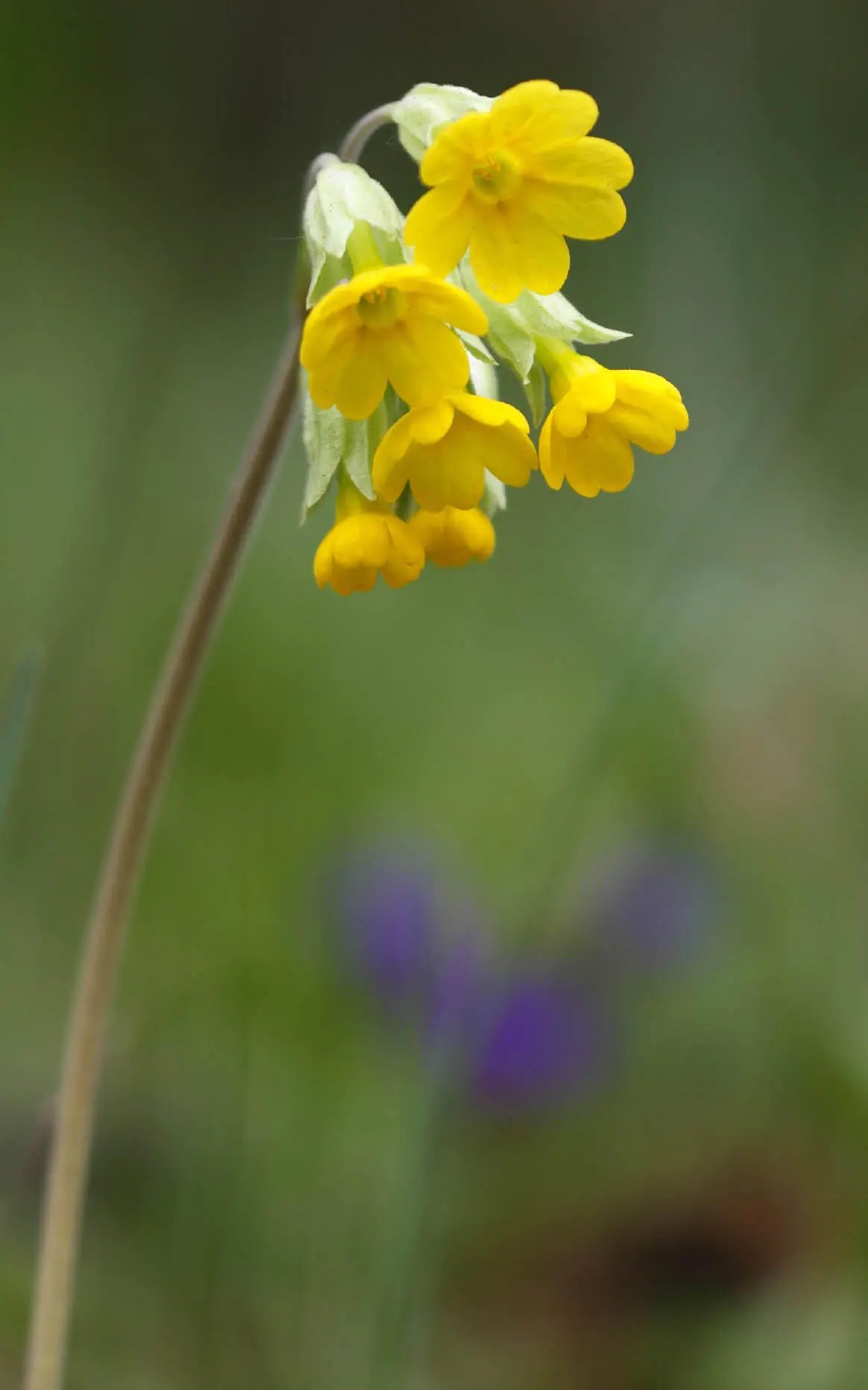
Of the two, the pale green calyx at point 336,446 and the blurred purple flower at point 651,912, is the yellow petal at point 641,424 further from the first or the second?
the blurred purple flower at point 651,912

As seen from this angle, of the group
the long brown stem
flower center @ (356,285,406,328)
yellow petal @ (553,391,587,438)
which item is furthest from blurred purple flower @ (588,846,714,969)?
flower center @ (356,285,406,328)

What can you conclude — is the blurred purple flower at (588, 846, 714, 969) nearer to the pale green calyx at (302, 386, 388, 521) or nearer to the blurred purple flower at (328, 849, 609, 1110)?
the blurred purple flower at (328, 849, 609, 1110)

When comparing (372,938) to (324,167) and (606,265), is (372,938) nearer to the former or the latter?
(324,167)

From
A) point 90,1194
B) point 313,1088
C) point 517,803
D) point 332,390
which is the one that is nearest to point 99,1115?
point 90,1194

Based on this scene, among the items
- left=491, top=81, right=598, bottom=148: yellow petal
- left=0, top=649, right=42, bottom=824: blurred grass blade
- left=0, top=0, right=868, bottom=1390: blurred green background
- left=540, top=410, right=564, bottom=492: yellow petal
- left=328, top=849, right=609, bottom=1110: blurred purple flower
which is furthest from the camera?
left=328, top=849, right=609, bottom=1110: blurred purple flower

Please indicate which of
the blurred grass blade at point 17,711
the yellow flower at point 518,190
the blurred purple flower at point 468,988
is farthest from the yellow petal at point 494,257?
the blurred purple flower at point 468,988

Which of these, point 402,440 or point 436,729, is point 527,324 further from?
point 436,729

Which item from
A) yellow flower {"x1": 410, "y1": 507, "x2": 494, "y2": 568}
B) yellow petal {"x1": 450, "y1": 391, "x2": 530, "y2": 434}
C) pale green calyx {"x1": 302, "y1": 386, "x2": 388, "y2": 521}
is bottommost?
yellow flower {"x1": 410, "y1": 507, "x2": 494, "y2": 568}
